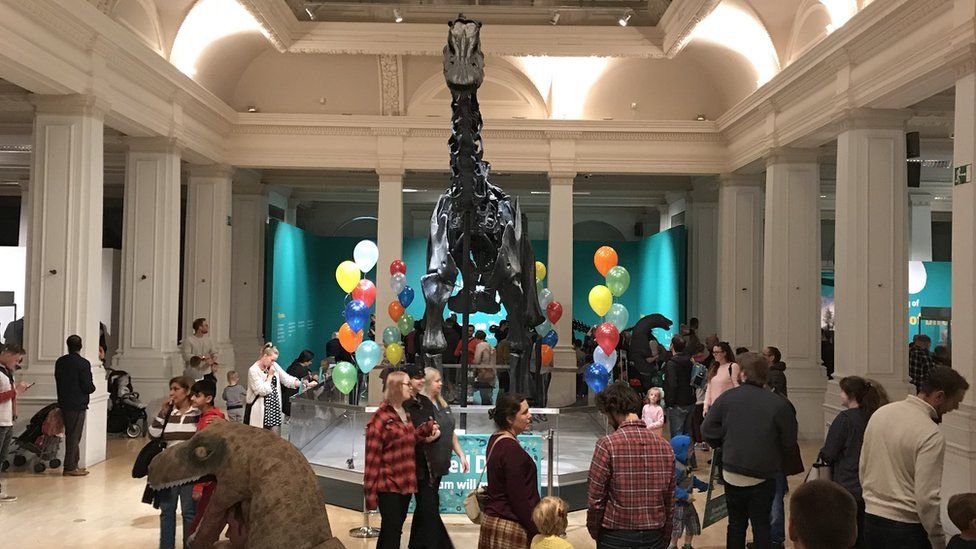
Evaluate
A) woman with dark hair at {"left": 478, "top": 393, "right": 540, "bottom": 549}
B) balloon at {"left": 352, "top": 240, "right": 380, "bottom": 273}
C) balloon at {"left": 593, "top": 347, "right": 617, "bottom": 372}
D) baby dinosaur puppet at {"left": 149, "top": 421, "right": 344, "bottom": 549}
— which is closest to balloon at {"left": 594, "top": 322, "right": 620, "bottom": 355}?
balloon at {"left": 593, "top": 347, "right": 617, "bottom": 372}

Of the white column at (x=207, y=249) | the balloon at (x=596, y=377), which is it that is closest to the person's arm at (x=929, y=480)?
the balloon at (x=596, y=377)

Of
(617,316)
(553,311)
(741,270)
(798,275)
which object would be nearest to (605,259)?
(617,316)

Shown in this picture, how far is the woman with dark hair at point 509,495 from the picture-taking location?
13.0 ft

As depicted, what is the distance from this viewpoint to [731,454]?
472 cm

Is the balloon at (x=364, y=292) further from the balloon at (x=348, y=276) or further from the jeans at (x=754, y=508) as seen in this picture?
the jeans at (x=754, y=508)

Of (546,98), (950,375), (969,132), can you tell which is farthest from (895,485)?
(546,98)

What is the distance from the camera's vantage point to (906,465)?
3.97 m

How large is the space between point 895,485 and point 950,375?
584mm

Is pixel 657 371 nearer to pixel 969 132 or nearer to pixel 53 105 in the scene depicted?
pixel 969 132

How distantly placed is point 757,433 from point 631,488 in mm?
1270

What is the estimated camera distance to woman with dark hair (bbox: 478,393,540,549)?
13.0ft

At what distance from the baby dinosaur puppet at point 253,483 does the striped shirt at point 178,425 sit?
3618 millimetres

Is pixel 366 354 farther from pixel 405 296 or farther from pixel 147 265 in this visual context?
pixel 147 265

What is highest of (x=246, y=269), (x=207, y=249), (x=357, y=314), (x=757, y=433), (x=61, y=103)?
(x=61, y=103)
